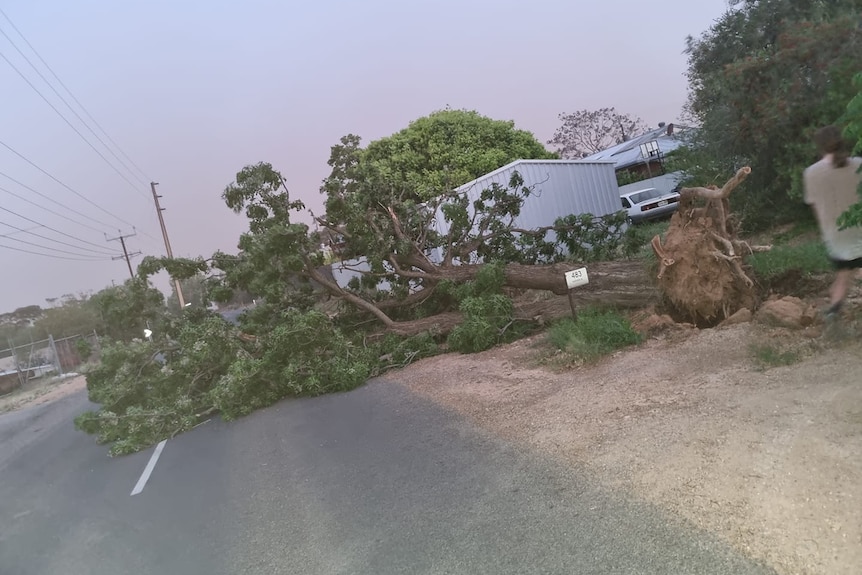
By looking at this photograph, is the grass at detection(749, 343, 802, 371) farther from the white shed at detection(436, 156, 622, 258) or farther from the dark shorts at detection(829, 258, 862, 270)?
the white shed at detection(436, 156, 622, 258)

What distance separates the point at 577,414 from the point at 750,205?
9.31 m

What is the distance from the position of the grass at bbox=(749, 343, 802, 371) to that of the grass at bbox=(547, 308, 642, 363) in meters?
1.90

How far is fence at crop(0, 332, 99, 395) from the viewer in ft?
85.4

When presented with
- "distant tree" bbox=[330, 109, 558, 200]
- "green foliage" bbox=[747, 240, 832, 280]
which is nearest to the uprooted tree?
"green foliage" bbox=[747, 240, 832, 280]

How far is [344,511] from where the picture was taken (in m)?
5.21

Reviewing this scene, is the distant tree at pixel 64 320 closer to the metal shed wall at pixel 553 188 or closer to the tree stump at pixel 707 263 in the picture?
the metal shed wall at pixel 553 188

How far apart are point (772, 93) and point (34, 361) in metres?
28.6

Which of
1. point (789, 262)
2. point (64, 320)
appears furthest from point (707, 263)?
point (64, 320)

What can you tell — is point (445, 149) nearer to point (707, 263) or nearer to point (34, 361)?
point (707, 263)

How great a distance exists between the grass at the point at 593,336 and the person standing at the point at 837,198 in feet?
8.52

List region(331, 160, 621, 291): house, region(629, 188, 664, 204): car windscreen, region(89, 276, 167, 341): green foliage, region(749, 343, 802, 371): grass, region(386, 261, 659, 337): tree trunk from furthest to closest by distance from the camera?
region(629, 188, 664, 204): car windscreen < region(331, 160, 621, 291): house < region(89, 276, 167, 341): green foliage < region(386, 261, 659, 337): tree trunk < region(749, 343, 802, 371): grass

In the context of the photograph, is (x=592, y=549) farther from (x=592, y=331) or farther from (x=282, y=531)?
(x=592, y=331)

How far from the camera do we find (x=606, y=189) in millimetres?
20422

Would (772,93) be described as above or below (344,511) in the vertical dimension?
above
